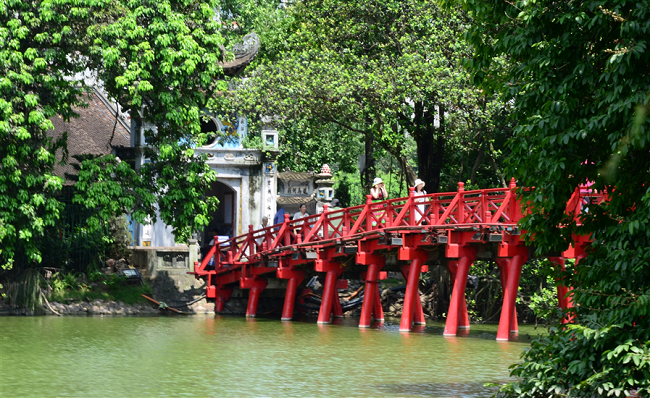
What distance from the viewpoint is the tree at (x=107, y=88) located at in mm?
21359

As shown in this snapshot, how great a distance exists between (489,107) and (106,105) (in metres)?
16.4

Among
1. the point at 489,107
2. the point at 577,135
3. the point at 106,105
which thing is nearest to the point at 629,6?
the point at 577,135

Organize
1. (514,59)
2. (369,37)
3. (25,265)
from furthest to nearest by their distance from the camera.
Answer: (369,37), (25,265), (514,59)

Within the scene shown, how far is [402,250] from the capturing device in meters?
19.8

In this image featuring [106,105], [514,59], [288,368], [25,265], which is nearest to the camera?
[514,59]

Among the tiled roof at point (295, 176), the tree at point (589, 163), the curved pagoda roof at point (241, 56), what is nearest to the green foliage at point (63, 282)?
the curved pagoda roof at point (241, 56)

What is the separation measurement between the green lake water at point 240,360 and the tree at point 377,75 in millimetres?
6739

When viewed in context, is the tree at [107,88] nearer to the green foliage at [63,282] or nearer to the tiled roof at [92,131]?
the green foliage at [63,282]

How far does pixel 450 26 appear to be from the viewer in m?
25.8

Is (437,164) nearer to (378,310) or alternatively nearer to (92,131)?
(378,310)

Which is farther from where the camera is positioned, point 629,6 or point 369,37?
point 369,37

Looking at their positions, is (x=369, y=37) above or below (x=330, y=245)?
above

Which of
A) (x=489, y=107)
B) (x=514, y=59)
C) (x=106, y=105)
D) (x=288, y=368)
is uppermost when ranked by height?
(x=106, y=105)

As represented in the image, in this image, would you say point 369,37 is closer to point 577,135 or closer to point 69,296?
point 69,296
